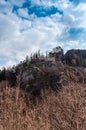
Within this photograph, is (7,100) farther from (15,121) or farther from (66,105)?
(66,105)

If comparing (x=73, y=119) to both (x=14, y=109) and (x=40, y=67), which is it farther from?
(x=40, y=67)

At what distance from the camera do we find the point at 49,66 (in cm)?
2662

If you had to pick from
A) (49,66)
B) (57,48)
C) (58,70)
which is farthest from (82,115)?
(57,48)

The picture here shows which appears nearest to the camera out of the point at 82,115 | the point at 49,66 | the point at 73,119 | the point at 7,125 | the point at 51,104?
the point at 7,125

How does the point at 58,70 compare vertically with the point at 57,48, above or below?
below

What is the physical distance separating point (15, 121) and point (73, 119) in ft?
3.92

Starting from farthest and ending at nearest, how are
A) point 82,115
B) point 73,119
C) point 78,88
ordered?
point 78,88 → point 73,119 → point 82,115

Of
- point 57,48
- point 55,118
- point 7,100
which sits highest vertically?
point 57,48

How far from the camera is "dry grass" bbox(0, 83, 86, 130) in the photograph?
4512 mm

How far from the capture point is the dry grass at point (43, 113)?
178 inches

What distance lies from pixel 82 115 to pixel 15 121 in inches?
45.7

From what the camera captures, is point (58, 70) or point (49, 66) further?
point (49, 66)

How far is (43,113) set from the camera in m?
5.55

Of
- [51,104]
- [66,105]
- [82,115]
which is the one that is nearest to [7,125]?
[82,115]
